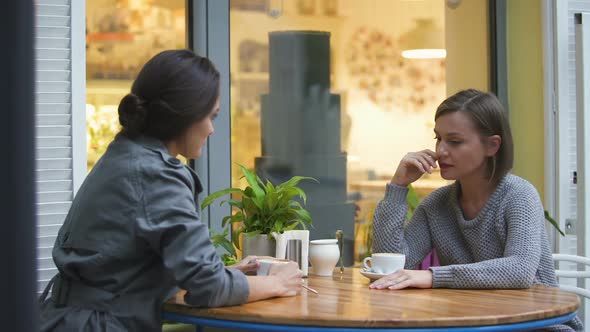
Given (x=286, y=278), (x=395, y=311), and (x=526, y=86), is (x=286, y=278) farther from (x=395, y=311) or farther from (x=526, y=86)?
(x=526, y=86)

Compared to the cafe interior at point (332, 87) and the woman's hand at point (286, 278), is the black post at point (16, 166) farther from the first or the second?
the cafe interior at point (332, 87)

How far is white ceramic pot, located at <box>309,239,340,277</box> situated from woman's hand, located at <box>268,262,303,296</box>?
0.37 meters

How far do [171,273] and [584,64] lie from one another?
2661 millimetres

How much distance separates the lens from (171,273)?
1713 millimetres

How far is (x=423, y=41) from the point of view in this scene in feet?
13.8

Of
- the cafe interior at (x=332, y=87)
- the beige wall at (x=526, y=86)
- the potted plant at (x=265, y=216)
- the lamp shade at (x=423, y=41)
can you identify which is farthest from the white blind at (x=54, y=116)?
the beige wall at (x=526, y=86)

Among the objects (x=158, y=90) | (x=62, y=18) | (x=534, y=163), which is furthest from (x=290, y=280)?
(x=534, y=163)

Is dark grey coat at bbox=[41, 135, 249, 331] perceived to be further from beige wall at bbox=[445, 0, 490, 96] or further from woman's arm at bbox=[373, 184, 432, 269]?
beige wall at bbox=[445, 0, 490, 96]

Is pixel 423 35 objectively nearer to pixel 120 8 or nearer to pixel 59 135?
pixel 120 8

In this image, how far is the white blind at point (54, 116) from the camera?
3029mm

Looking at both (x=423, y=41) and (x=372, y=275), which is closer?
(x=372, y=275)

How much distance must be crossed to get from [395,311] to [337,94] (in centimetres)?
232

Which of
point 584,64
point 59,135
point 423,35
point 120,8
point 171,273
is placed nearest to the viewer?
point 171,273

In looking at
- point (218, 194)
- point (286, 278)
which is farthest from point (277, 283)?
point (218, 194)
